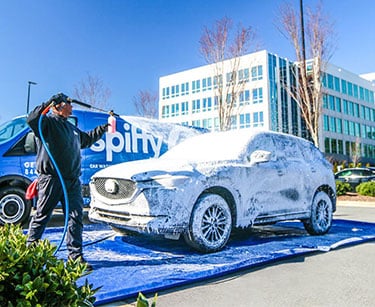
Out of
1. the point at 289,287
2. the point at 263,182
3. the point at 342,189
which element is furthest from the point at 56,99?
the point at 342,189

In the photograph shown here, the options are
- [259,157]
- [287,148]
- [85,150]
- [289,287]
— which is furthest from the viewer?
[85,150]

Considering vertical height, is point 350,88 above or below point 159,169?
above

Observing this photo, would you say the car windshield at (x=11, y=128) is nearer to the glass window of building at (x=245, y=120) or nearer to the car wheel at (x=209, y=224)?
the car wheel at (x=209, y=224)

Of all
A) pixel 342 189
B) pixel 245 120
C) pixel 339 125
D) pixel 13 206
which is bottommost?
pixel 13 206

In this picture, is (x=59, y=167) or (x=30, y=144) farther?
(x=30, y=144)

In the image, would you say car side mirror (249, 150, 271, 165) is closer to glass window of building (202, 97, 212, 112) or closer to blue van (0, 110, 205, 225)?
blue van (0, 110, 205, 225)

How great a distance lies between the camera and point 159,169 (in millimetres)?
4156

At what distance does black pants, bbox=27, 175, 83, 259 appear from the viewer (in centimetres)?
343

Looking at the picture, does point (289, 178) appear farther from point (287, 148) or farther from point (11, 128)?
point (11, 128)

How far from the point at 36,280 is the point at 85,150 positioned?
650 cm

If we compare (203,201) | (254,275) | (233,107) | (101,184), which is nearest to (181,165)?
(203,201)

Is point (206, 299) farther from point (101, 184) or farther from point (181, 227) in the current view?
point (101, 184)

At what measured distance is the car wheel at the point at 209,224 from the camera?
4141 mm

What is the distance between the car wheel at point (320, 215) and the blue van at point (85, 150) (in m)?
4.20
